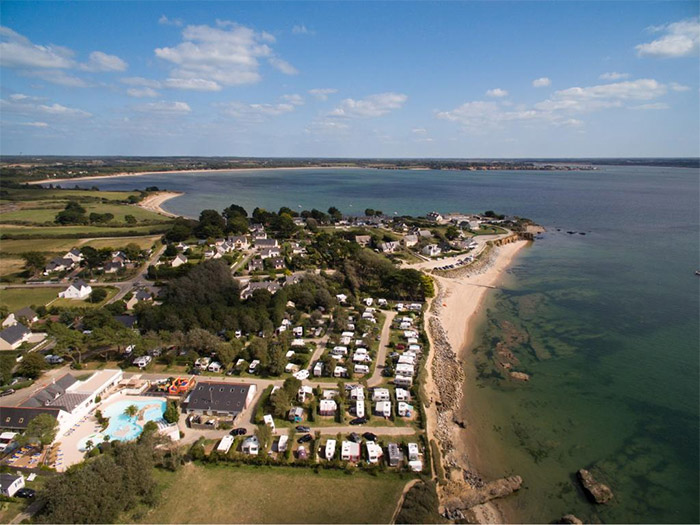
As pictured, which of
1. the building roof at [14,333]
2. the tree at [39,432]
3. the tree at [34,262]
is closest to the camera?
the tree at [39,432]

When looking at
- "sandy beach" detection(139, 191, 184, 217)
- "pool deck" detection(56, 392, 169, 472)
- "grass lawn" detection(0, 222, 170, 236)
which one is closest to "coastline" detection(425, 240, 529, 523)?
"pool deck" detection(56, 392, 169, 472)

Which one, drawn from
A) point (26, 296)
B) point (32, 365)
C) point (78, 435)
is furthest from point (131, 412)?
point (26, 296)

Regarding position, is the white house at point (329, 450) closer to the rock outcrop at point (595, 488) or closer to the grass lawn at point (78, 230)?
the rock outcrop at point (595, 488)

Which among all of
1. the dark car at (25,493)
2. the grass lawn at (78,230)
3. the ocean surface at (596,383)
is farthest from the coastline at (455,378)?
the grass lawn at (78,230)

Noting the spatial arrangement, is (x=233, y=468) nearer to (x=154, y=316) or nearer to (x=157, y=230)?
(x=154, y=316)

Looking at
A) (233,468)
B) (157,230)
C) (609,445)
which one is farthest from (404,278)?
(157,230)

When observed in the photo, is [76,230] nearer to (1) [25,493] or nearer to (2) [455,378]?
(1) [25,493]
